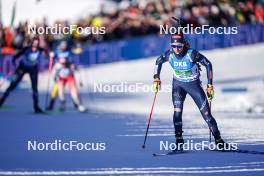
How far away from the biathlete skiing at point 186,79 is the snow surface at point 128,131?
0.46m

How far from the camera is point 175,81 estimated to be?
866cm

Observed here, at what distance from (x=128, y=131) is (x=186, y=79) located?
7.16ft

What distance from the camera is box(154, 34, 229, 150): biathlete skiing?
27.3 ft

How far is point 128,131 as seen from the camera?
10383 millimetres

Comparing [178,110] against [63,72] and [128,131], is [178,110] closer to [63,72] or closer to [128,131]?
[128,131]

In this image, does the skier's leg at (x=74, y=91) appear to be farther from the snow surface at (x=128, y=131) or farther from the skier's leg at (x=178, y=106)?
the skier's leg at (x=178, y=106)

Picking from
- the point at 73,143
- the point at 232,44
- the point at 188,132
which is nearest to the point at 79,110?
the point at 188,132

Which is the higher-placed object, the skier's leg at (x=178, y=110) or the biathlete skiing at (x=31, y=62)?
the biathlete skiing at (x=31, y=62)

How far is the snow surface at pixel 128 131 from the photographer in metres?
7.08

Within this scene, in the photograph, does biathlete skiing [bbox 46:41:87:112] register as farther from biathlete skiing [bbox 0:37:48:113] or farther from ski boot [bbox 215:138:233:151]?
ski boot [bbox 215:138:233:151]

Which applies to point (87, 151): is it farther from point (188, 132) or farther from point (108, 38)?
point (108, 38)

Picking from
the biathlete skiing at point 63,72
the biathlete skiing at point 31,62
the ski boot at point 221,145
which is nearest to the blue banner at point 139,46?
the biathlete skiing at point 63,72

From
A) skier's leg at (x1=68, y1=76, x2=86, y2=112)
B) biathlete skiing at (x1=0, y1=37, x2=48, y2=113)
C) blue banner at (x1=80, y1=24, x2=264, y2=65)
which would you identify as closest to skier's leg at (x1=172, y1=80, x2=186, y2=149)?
biathlete skiing at (x1=0, y1=37, x2=48, y2=113)

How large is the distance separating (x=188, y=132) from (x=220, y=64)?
1244cm
